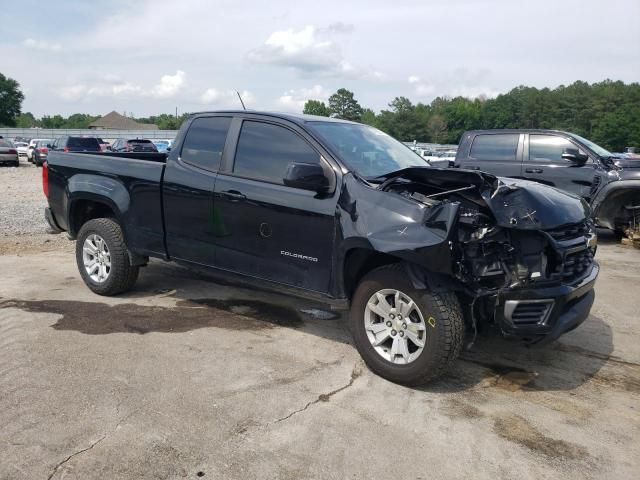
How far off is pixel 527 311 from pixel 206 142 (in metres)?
3.17

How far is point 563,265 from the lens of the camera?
383 centimetres

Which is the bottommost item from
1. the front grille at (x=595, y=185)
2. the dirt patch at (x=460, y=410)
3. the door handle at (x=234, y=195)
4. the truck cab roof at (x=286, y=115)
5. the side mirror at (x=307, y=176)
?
the dirt patch at (x=460, y=410)

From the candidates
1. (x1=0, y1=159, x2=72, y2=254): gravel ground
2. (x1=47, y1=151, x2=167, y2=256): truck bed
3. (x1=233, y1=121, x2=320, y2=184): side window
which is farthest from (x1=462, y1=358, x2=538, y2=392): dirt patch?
(x1=0, y1=159, x2=72, y2=254): gravel ground

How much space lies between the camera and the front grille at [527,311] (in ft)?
11.9

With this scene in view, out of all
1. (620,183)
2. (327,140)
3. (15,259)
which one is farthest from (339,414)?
(620,183)

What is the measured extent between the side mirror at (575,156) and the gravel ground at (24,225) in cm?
793

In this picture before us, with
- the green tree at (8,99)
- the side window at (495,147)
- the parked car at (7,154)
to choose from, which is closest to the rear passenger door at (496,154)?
the side window at (495,147)

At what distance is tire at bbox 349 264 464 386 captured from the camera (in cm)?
364

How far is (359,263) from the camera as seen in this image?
4141 mm

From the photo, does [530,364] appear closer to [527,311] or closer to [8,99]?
[527,311]

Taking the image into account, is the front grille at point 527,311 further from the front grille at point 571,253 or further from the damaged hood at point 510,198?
the damaged hood at point 510,198

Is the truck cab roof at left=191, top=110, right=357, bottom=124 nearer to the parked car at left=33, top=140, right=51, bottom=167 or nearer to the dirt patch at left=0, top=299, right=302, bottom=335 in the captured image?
the dirt patch at left=0, top=299, right=302, bottom=335

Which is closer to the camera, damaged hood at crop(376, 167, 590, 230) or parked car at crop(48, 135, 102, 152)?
damaged hood at crop(376, 167, 590, 230)

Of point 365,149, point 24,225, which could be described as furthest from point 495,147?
point 24,225
